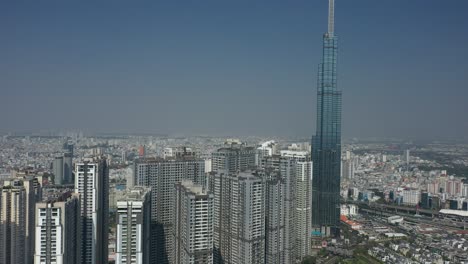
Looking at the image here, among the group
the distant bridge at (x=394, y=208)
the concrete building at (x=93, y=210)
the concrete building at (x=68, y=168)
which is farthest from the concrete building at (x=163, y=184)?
the distant bridge at (x=394, y=208)

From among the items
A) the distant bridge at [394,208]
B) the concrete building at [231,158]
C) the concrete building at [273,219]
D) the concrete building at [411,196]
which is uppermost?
the concrete building at [231,158]

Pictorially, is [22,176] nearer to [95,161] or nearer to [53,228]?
[95,161]

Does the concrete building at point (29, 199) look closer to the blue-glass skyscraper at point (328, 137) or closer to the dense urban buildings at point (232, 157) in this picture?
the dense urban buildings at point (232, 157)

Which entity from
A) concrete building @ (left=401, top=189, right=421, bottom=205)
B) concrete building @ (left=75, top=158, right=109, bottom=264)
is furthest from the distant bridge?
concrete building @ (left=75, top=158, right=109, bottom=264)

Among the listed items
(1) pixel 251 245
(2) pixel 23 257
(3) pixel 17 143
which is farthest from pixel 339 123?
(2) pixel 23 257

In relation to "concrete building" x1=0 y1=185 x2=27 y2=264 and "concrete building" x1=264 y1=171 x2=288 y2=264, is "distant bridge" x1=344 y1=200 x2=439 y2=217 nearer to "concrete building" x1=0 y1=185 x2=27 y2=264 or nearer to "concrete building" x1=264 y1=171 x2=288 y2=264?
"concrete building" x1=264 y1=171 x2=288 y2=264
